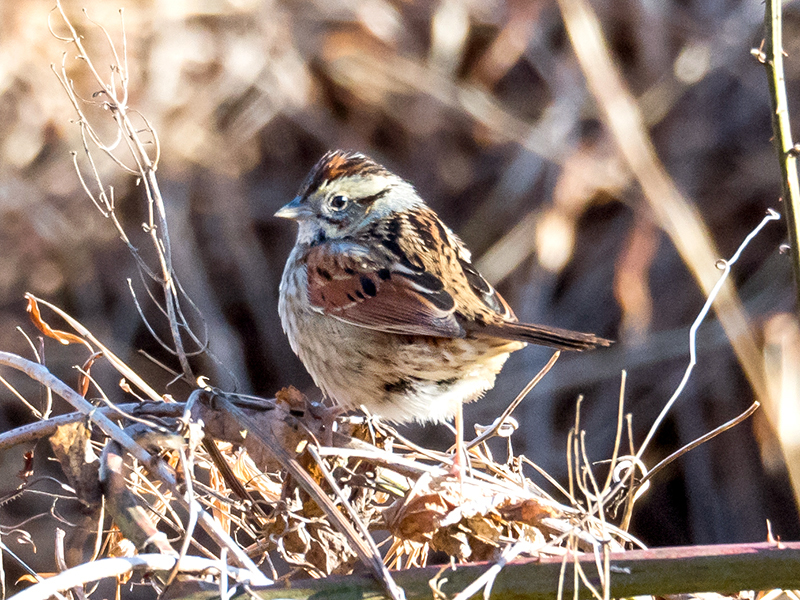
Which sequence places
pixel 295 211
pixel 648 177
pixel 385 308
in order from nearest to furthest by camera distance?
pixel 385 308
pixel 295 211
pixel 648 177

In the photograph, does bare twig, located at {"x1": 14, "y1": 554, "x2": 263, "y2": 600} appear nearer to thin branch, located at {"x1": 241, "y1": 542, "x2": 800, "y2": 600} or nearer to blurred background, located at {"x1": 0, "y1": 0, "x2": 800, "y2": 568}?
thin branch, located at {"x1": 241, "y1": 542, "x2": 800, "y2": 600}

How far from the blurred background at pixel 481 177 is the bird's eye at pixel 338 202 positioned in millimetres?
1102

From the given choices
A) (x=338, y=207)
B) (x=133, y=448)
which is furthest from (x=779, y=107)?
(x=338, y=207)

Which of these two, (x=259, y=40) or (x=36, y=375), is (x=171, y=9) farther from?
(x=36, y=375)

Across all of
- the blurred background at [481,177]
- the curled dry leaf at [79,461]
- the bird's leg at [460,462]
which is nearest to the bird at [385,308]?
the bird's leg at [460,462]

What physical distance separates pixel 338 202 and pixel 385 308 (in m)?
0.51

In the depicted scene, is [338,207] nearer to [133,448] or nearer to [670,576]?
[133,448]

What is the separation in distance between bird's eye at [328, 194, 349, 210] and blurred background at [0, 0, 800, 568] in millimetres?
1102

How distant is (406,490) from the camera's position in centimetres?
150

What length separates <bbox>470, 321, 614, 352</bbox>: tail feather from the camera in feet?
5.81

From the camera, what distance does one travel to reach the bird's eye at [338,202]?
2.63m

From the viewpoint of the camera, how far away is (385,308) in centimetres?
226

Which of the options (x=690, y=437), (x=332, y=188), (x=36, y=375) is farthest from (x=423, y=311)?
(x=690, y=437)

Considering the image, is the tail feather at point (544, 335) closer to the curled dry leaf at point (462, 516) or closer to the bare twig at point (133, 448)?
the curled dry leaf at point (462, 516)
